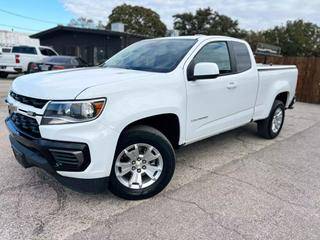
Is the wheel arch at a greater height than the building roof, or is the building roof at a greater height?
the building roof

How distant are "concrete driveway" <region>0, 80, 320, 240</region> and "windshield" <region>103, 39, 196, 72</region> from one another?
58.3 inches

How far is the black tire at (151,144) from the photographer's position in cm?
313

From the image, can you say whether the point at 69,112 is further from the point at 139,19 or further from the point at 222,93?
the point at 139,19

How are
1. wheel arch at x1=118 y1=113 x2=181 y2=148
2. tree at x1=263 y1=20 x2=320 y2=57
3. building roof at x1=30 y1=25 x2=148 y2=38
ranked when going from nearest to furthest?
1. wheel arch at x1=118 y1=113 x2=181 y2=148
2. building roof at x1=30 y1=25 x2=148 y2=38
3. tree at x1=263 y1=20 x2=320 y2=57

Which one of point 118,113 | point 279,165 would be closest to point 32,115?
point 118,113

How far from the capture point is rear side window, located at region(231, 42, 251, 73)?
4.80 meters

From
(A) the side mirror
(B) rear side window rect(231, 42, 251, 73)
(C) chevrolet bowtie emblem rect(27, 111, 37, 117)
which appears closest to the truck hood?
(C) chevrolet bowtie emblem rect(27, 111, 37, 117)

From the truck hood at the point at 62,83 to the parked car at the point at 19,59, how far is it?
559 inches

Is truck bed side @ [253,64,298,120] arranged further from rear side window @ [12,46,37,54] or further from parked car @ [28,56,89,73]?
rear side window @ [12,46,37,54]

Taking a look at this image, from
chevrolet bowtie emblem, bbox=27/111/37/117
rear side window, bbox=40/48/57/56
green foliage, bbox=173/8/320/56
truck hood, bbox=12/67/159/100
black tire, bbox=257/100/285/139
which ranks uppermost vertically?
green foliage, bbox=173/8/320/56

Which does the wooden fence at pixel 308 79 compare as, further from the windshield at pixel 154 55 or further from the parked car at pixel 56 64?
the windshield at pixel 154 55

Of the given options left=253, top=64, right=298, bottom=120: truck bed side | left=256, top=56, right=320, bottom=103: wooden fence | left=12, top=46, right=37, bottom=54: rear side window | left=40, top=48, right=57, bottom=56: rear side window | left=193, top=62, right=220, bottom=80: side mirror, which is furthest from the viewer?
left=40, top=48, right=57, bottom=56: rear side window

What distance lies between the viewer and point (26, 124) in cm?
307

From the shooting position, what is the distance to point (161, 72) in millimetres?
3602
